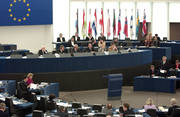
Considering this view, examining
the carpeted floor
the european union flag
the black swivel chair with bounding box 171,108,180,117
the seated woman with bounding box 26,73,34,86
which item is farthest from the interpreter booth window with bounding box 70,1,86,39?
the black swivel chair with bounding box 171,108,180,117

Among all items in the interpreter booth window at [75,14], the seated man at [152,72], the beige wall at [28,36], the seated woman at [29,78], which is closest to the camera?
the seated woman at [29,78]

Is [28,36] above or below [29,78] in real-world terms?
above

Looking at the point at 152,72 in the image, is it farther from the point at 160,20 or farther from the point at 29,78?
the point at 160,20

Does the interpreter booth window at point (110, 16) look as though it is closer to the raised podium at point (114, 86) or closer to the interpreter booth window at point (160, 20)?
the interpreter booth window at point (160, 20)

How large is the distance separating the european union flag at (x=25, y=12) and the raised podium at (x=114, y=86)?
12.7m

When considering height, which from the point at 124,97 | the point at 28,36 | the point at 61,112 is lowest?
the point at 124,97

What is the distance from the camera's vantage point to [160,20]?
38.2 m

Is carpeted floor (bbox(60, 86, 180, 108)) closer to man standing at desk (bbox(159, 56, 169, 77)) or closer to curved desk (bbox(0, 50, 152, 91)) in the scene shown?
curved desk (bbox(0, 50, 152, 91))

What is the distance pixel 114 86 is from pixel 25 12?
1335 centimetres

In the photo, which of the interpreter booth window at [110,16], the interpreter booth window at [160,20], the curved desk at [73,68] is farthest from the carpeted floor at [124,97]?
the interpreter booth window at [160,20]

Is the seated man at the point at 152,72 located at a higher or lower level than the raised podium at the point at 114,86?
higher

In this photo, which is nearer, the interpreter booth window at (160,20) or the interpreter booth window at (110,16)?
the interpreter booth window at (110,16)

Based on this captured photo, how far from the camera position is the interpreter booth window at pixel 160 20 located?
38094 millimetres

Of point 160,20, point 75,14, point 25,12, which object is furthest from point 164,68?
point 160,20
